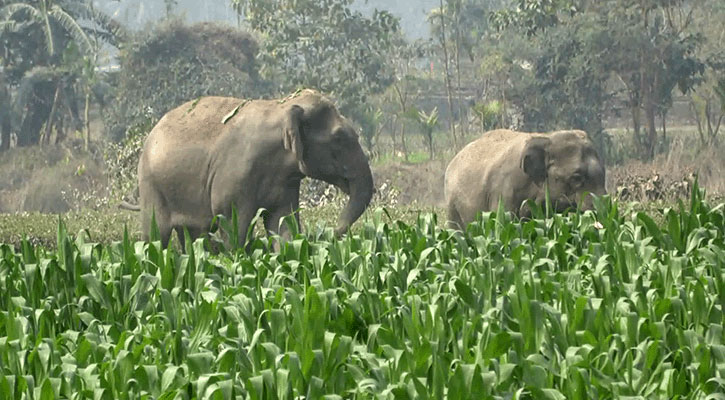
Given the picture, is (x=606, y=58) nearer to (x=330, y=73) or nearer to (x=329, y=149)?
(x=330, y=73)

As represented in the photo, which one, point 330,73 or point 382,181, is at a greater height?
point 330,73

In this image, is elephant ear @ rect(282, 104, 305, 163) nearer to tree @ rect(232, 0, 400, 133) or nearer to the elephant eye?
the elephant eye

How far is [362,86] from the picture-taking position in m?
41.0

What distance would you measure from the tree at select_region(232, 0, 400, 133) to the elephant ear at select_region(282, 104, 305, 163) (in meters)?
27.6

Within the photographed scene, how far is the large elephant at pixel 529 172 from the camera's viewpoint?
1374 centimetres

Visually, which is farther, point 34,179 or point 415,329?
point 34,179

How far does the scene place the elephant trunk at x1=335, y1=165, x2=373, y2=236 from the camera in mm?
12750

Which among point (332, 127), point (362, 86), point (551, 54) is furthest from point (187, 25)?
point (332, 127)

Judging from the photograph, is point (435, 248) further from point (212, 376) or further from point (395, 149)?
point (395, 149)

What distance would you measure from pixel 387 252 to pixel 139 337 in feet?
7.11

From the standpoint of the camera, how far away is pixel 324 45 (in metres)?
42.0

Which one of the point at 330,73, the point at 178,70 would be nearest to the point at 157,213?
the point at 178,70

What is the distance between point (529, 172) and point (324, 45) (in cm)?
2860

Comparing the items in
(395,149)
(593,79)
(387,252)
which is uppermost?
(387,252)
